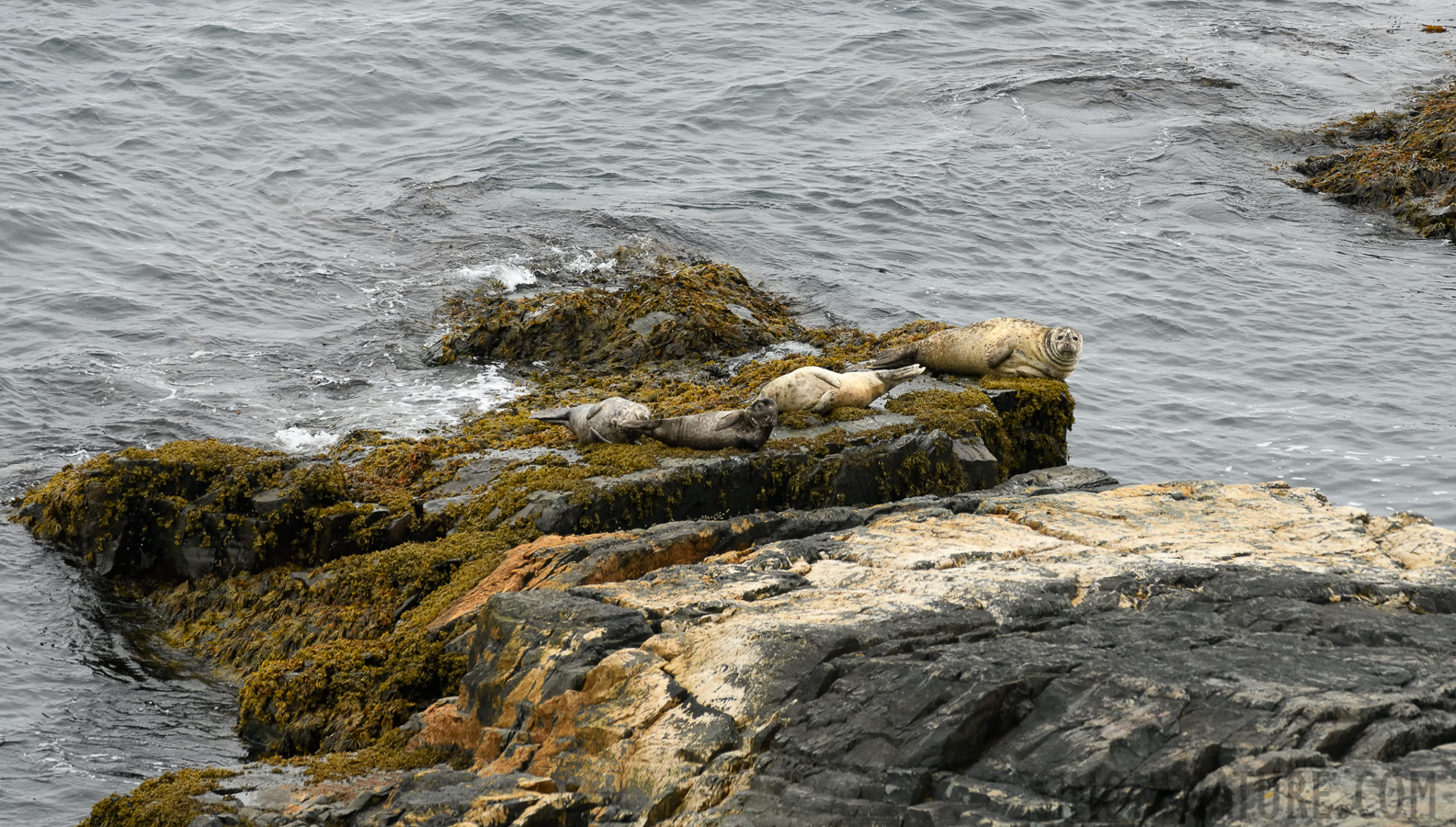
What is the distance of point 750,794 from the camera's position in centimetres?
478

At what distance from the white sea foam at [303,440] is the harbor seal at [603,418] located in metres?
2.54

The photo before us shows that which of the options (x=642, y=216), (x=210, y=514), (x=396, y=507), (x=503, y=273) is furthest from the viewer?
(x=642, y=216)

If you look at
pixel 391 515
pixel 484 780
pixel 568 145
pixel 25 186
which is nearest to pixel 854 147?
pixel 568 145

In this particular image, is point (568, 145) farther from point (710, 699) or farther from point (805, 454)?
point (710, 699)

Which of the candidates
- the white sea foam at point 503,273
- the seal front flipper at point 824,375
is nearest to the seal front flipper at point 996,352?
the seal front flipper at point 824,375

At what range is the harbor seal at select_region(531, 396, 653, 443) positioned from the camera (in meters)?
9.80

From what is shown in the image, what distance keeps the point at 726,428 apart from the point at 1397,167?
1670cm

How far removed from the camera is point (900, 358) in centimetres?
1140

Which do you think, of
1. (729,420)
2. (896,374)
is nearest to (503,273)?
(896,374)

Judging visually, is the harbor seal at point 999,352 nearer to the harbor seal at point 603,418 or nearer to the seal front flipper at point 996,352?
the seal front flipper at point 996,352

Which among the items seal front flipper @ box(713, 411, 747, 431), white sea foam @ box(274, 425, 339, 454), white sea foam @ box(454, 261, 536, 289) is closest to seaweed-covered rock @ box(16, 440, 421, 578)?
white sea foam @ box(274, 425, 339, 454)

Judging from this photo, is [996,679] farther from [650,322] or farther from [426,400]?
[650,322]

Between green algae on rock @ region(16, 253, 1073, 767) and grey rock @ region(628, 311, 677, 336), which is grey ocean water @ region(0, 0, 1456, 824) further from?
grey rock @ region(628, 311, 677, 336)

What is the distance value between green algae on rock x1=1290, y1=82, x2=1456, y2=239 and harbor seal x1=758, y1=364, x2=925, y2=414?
13.8m
